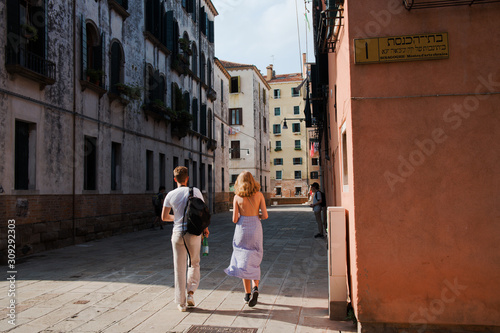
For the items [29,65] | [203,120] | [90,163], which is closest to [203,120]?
[203,120]

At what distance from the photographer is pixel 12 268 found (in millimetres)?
8891

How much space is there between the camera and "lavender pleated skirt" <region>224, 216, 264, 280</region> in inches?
225

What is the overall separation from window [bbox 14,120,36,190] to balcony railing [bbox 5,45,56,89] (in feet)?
3.89

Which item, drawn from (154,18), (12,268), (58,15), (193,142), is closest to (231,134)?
(193,142)

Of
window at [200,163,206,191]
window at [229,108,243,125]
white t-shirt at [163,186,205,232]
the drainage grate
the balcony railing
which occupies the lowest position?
the drainage grate

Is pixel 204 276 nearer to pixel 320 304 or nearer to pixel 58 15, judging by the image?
pixel 320 304

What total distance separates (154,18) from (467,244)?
17.8 m

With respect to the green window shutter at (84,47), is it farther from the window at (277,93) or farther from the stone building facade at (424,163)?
the window at (277,93)

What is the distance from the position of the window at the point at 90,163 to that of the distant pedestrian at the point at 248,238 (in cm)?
947

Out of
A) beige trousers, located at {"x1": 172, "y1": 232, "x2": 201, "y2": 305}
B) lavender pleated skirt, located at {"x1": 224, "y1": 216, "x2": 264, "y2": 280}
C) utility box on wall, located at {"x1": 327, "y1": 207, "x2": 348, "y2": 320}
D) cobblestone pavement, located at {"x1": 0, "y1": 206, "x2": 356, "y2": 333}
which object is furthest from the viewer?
lavender pleated skirt, located at {"x1": 224, "y1": 216, "x2": 264, "y2": 280}

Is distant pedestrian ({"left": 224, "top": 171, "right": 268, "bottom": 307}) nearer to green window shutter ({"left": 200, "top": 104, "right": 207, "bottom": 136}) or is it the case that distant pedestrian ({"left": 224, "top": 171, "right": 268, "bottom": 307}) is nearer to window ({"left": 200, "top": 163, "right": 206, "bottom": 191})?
window ({"left": 200, "top": 163, "right": 206, "bottom": 191})

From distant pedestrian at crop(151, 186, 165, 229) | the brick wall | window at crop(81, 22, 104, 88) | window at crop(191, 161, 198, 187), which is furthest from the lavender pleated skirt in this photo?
window at crop(191, 161, 198, 187)

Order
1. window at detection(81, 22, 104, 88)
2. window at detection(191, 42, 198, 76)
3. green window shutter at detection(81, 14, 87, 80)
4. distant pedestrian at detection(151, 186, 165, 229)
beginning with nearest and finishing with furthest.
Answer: green window shutter at detection(81, 14, 87, 80)
window at detection(81, 22, 104, 88)
distant pedestrian at detection(151, 186, 165, 229)
window at detection(191, 42, 198, 76)

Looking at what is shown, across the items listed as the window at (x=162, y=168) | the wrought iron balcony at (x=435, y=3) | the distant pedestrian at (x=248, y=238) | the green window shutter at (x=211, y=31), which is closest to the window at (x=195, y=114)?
the window at (x=162, y=168)
